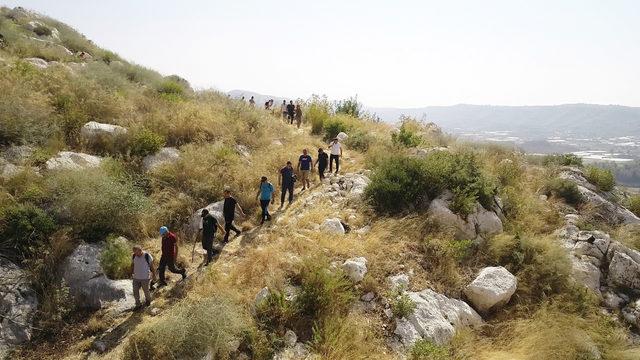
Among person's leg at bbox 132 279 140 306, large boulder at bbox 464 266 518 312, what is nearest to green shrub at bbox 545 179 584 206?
large boulder at bbox 464 266 518 312

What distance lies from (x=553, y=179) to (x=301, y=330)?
12.5 m

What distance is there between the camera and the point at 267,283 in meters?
8.12

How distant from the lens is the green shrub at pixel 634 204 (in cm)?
1674

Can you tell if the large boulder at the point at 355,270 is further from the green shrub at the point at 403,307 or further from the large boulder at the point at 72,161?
the large boulder at the point at 72,161

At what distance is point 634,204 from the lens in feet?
55.6

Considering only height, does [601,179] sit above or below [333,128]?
below

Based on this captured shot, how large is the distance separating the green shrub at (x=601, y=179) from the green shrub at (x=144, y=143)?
16911 millimetres

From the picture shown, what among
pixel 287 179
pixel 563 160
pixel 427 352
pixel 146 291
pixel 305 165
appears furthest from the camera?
pixel 563 160

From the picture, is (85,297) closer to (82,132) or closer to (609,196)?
(82,132)

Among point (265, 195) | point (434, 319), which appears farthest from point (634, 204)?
point (265, 195)

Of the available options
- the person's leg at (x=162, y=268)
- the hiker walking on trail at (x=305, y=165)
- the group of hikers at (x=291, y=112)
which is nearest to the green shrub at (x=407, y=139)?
the hiker walking on trail at (x=305, y=165)

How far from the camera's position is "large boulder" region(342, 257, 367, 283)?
28.9 feet

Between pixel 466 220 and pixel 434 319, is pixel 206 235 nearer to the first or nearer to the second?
pixel 434 319

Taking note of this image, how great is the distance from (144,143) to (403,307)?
9.84 metres
